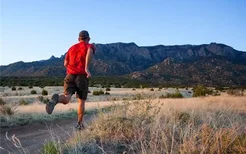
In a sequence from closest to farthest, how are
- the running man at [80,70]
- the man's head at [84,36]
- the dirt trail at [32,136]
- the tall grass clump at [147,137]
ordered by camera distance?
the tall grass clump at [147,137]
the dirt trail at [32,136]
the running man at [80,70]
the man's head at [84,36]

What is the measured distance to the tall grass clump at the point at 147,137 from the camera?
507 centimetres

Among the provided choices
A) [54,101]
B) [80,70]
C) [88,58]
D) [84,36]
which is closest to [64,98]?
[54,101]

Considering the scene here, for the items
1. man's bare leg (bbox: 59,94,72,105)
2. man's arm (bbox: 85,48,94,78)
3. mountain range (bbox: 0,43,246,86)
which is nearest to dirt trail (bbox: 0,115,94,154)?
man's bare leg (bbox: 59,94,72,105)

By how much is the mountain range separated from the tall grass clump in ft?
225

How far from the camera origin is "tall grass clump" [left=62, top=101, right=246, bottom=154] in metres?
5.07

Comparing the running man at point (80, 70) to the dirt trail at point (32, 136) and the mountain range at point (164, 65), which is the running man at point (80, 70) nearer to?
the dirt trail at point (32, 136)

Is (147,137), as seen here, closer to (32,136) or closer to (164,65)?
(32,136)

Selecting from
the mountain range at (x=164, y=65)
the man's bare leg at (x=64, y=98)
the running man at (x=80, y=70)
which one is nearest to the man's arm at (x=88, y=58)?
the running man at (x=80, y=70)

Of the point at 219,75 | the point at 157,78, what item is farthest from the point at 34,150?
the point at 157,78

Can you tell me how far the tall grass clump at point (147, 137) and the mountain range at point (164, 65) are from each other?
225ft

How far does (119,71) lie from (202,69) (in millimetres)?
27981

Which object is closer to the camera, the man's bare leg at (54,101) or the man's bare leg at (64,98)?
the man's bare leg at (54,101)

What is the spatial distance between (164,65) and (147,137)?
8368 centimetres

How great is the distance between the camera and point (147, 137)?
242 inches
